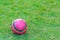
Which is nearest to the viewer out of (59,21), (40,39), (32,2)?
(40,39)

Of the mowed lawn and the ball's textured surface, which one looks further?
the mowed lawn

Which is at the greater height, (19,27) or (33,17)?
(19,27)

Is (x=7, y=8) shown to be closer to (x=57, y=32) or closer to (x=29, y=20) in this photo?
(x=29, y=20)

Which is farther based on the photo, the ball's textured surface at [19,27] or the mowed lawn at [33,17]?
the mowed lawn at [33,17]

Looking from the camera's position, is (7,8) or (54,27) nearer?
(54,27)

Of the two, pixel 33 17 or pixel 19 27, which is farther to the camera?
pixel 33 17

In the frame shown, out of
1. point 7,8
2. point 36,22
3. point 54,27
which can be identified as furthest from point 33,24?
point 7,8

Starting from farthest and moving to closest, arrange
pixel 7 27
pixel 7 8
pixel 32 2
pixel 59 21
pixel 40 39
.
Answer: pixel 32 2 < pixel 7 8 < pixel 59 21 < pixel 7 27 < pixel 40 39
